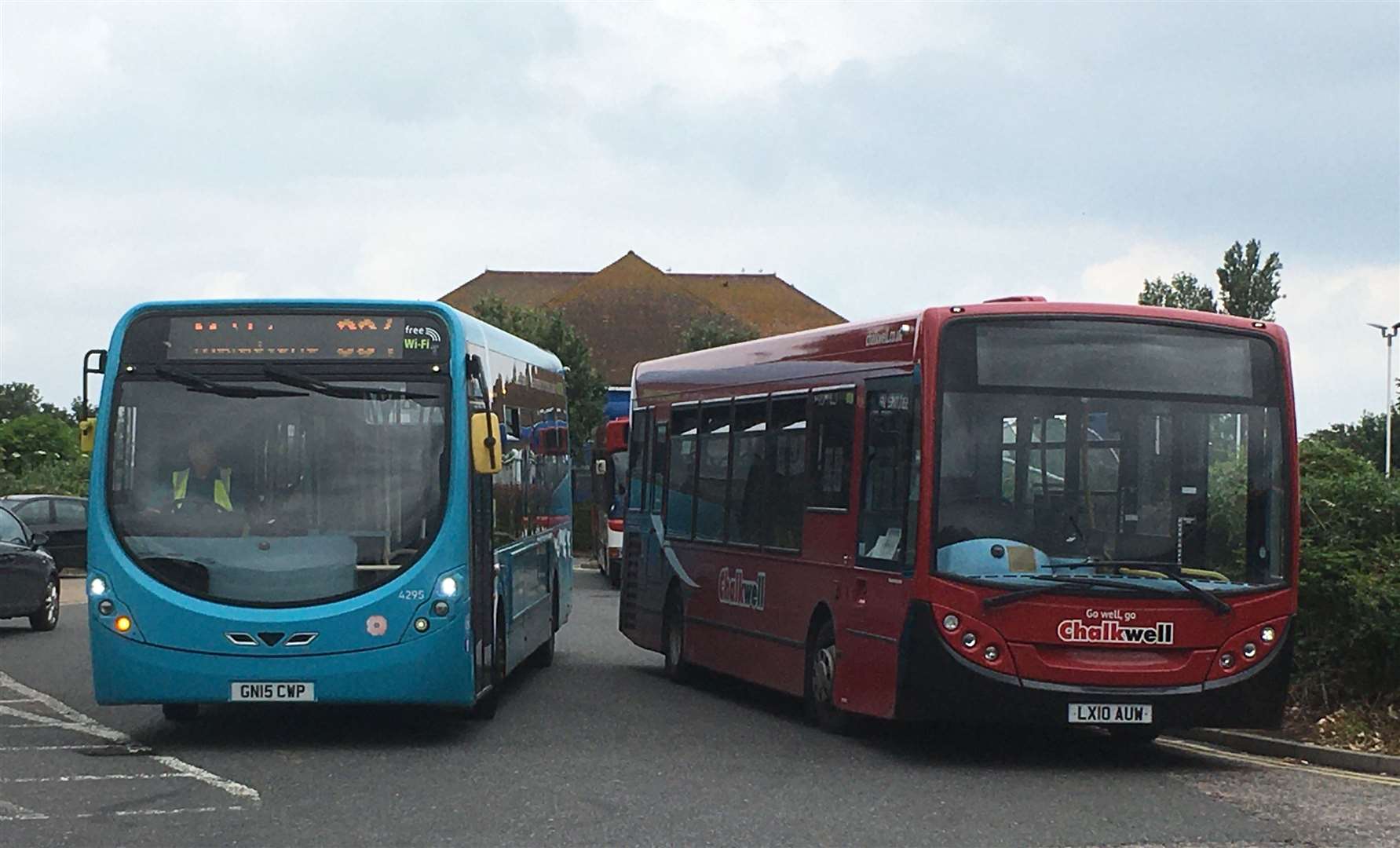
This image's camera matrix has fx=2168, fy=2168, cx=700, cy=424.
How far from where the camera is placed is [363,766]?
42.3ft

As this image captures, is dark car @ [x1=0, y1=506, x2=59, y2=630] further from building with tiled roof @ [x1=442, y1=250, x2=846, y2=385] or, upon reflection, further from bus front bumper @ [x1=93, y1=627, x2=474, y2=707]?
building with tiled roof @ [x1=442, y1=250, x2=846, y2=385]

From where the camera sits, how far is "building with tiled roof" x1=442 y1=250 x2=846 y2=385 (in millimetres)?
108188

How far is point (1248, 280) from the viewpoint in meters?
91.6

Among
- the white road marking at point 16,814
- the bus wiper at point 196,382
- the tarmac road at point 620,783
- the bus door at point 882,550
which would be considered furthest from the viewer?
the bus wiper at point 196,382

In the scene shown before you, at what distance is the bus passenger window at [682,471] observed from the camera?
1864cm

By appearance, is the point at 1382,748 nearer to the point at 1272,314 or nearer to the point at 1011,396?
the point at 1011,396

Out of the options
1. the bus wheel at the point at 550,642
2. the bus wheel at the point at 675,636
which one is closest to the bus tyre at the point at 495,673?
the bus wheel at the point at 675,636

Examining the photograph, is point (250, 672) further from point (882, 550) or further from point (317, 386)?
point (882, 550)

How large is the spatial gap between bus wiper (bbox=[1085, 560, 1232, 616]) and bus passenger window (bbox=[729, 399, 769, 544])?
4073mm

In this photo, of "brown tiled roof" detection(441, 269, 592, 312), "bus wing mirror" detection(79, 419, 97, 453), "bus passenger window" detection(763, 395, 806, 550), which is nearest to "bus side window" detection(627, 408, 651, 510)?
"bus passenger window" detection(763, 395, 806, 550)

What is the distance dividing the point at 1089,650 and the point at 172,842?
5628mm

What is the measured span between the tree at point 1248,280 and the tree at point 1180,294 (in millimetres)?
3725

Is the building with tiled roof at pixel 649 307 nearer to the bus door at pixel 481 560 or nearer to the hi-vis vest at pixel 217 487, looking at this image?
the bus door at pixel 481 560

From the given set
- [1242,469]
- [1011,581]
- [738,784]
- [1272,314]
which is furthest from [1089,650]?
[1272,314]
